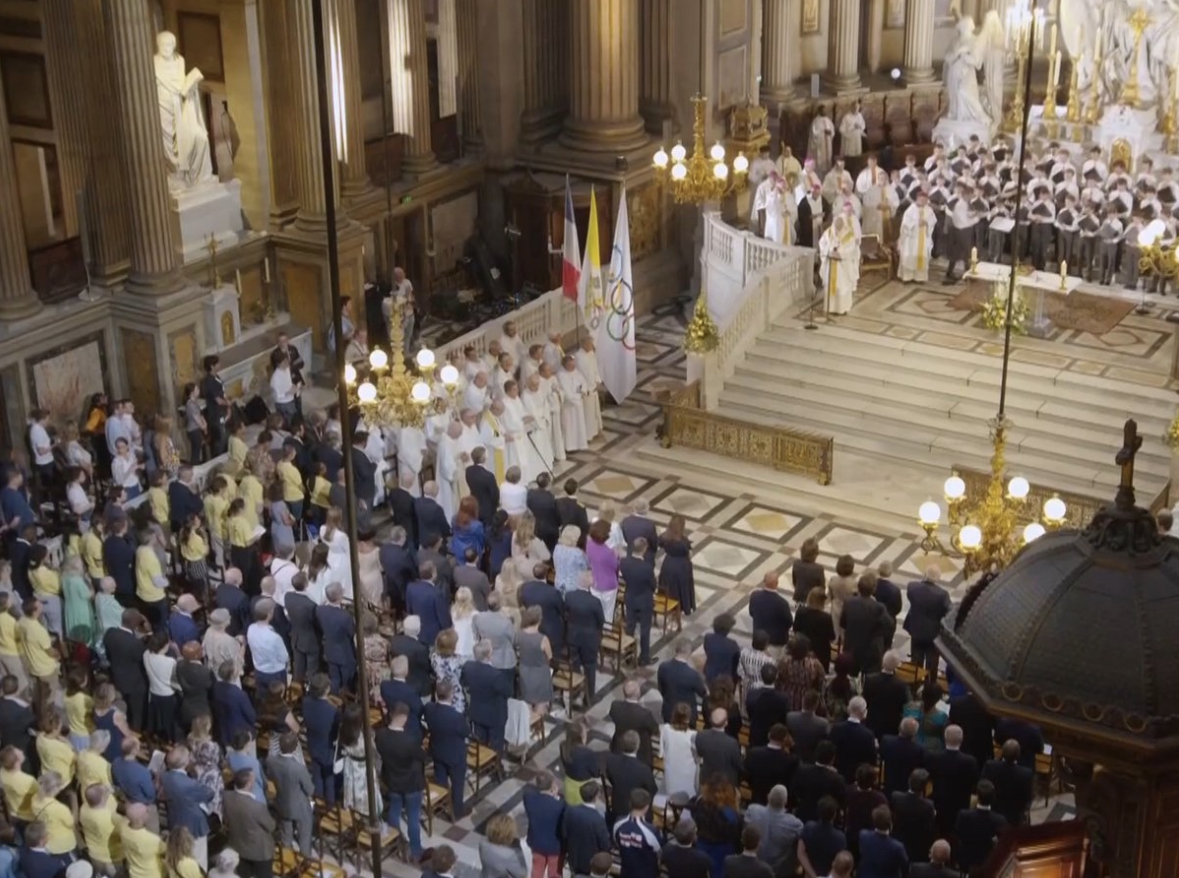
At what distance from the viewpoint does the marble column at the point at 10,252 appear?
17.7 metres

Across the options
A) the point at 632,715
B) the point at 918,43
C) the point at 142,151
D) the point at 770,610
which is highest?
the point at 142,151

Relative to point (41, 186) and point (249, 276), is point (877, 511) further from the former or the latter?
point (41, 186)

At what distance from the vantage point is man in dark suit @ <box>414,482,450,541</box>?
1659cm

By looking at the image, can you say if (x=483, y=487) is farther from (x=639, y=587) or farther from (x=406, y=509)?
(x=639, y=587)

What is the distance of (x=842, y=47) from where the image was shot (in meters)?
28.7

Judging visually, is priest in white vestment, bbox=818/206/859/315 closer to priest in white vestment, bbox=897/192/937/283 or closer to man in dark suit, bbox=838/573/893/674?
priest in white vestment, bbox=897/192/937/283

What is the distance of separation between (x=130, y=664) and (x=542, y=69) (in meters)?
13.3

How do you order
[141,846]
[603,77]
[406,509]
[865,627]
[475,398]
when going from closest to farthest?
[141,846] → [865,627] → [406,509] → [475,398] → [603,77]

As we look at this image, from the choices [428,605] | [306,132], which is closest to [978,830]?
[428,605]

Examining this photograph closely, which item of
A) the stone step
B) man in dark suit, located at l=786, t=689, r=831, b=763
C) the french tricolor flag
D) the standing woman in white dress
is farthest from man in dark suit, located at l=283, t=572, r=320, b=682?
the stone step

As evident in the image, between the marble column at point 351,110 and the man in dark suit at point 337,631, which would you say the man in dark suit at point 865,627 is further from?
the marble column at point 351,110

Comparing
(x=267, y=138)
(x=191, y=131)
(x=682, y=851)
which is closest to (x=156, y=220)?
(x=191, y=131)

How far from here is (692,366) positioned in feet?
68.1

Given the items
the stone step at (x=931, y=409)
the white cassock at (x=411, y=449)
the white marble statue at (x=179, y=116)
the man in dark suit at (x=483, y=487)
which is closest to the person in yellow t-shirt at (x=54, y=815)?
the man in dark suit at (x=483, y=487)
